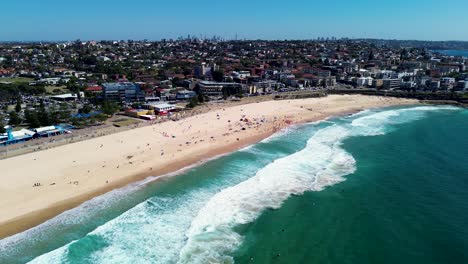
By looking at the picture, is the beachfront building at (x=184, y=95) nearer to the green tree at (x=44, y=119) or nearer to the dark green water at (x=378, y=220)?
the green tree at (x=44, y=119)

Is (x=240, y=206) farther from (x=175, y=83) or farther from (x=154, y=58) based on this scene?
(x=154, y=58)

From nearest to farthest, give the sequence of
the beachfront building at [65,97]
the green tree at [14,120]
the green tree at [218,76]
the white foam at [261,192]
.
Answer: the white foam at [261,192] → the green tree at [14,120] → the beachfront building at [65,97] → the green tree at [218,76]

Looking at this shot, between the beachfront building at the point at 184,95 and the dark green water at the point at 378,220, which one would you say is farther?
the beachfront building at the point at 184,95

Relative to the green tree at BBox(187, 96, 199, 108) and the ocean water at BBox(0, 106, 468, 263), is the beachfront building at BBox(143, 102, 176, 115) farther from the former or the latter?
the ocean water at BBox(0, 106, 468, 263)

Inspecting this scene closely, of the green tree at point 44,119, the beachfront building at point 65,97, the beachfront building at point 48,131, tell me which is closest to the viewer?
the beachfront building at point 48,131

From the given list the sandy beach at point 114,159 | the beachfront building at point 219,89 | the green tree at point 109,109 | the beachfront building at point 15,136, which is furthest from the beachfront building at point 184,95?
the beachfront building at point 15,136

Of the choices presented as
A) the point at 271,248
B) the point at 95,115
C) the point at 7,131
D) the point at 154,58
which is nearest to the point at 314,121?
the point at 95,115
